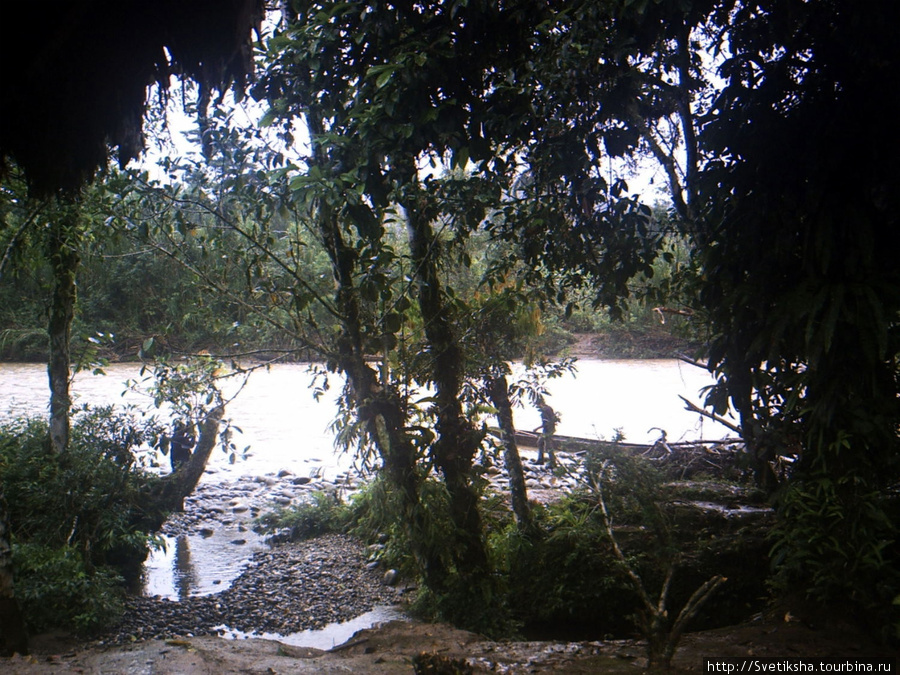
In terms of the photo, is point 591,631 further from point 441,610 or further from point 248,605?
point 248,605

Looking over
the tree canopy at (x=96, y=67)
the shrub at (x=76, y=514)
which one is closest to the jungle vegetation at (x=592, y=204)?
the tree canopy at (x=96, y=67)

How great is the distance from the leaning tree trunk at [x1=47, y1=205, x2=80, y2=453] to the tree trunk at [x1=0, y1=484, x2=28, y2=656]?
6.90 ft

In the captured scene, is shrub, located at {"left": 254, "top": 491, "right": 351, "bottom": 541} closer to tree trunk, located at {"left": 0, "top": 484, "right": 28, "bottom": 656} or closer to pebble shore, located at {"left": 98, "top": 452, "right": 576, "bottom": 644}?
pebble shore, located at {"left": 98, "top": 452, "right": 576, "bottom": 644}

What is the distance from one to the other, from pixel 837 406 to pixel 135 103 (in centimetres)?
312

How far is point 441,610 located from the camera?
411 centimetres

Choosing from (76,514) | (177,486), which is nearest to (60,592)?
(76,514)

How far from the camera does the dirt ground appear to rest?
287cm

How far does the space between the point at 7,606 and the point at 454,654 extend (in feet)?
7.31

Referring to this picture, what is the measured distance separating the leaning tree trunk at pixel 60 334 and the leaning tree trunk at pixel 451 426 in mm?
2906

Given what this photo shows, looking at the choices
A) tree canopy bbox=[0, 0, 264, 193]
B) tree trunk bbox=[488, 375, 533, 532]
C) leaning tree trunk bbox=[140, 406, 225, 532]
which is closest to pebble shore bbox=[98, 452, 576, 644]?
tree trunk bbox=[488, 375, 533, 532]

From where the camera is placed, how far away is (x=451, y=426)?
4.07 meters

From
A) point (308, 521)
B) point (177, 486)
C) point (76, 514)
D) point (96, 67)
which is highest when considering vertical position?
point (96, 67)

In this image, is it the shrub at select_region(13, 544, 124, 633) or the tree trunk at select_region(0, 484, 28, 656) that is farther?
the shrub at select_region(13, 544, 124, 633)

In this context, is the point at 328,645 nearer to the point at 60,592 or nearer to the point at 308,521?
the point at 60,592
